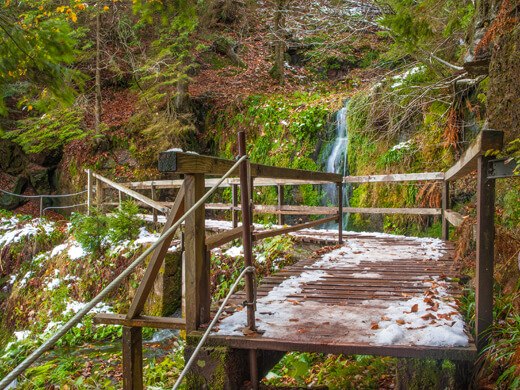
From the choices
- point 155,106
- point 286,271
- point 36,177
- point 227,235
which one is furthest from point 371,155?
point 36,177

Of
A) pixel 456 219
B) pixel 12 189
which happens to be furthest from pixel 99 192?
pixel 456 219

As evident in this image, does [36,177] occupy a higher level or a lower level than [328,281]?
higher

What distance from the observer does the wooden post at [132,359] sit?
3025 millimetres

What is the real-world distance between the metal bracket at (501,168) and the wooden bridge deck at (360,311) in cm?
101

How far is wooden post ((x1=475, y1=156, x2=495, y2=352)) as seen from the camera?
9.36ft

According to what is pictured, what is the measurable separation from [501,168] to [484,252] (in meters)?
0.56

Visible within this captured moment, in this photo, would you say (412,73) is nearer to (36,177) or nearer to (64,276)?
(64,276)

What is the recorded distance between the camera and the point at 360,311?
351 cm

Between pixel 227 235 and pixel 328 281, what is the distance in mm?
1719

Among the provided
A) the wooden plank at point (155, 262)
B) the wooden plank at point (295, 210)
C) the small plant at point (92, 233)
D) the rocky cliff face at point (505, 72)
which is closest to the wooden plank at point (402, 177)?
the wooden plank at point (295, 210)

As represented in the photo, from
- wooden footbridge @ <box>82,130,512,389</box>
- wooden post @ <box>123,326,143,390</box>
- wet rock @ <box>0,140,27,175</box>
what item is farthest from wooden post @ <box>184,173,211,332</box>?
wet rock @ <box>0,140,27,175</box>

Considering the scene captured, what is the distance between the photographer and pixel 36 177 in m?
16.2

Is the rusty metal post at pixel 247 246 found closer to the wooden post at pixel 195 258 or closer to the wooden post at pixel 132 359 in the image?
the wooden post at pixel 195 258

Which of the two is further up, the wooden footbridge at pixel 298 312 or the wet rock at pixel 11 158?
the wet rock at pixel 11 158
